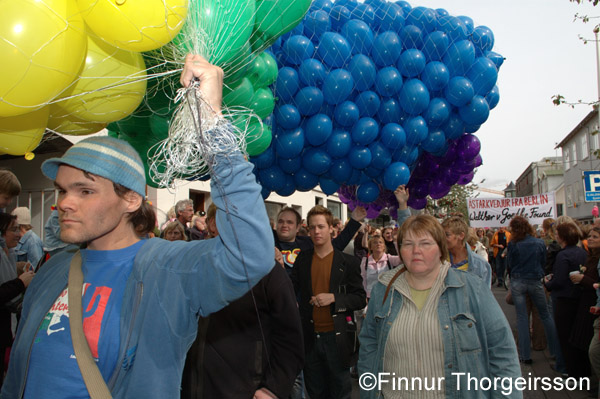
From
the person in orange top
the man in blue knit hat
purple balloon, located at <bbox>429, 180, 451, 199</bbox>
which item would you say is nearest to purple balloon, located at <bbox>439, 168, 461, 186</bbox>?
purple balloon, located at <bbox>429, 180, 451, 199</bbox>

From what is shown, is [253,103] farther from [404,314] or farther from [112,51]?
[404,314]

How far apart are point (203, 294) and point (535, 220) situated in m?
11.0

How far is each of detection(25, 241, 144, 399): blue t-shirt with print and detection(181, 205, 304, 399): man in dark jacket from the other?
87 centimetres

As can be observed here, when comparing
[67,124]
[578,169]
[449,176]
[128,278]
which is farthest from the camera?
[578,169]

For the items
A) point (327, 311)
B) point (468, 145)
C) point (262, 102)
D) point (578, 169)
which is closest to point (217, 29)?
point (262, 102)

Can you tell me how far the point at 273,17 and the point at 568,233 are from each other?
485cm

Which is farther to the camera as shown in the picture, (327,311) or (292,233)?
(292,233)

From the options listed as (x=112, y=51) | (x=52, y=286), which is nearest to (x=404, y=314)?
(x=52, y=286)

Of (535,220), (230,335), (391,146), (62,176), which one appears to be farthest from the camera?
(535,220)

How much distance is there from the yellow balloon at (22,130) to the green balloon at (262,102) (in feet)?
3.65

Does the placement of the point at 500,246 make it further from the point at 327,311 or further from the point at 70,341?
the point at 70,341

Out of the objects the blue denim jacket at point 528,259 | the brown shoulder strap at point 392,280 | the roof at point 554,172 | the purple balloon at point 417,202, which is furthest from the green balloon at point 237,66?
the roof at point 554,172

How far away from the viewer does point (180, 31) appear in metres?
1.45

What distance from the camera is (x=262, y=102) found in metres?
2.55
